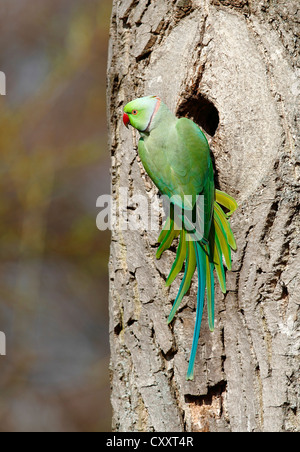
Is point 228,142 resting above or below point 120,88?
below

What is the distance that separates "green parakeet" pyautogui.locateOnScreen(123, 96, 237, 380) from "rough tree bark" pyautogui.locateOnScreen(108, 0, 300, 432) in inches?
2.1

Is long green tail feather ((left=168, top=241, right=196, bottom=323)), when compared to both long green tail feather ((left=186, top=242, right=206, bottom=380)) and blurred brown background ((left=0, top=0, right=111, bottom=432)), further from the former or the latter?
blurred brown background ((left=0, top=0, right=111, bottom=432))

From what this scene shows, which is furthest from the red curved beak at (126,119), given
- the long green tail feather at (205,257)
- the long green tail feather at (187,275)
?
the long green tail feather at (187,275)

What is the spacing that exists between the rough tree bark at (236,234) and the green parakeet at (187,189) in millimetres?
53

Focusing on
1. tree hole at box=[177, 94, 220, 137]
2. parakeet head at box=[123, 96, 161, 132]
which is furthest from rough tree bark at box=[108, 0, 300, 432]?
parakeet head at box=[123, 96, 161, 132]

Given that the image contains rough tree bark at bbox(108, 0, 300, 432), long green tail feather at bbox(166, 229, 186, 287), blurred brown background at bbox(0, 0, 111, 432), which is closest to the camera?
rough tree bark at bbox(108, 0, 300, 432)

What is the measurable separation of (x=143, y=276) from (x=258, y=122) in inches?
26.9

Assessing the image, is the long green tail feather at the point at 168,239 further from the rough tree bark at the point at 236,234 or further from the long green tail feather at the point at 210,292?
the long green tail feather at the point at 210,292

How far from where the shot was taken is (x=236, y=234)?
1.86 metres

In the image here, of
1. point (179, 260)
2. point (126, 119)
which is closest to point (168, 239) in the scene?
point (179, 260)

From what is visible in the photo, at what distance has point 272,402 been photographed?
5.72 feet

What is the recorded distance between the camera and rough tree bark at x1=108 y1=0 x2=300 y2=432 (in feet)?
5.90

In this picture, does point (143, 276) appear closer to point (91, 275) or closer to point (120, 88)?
point (120, 88)
